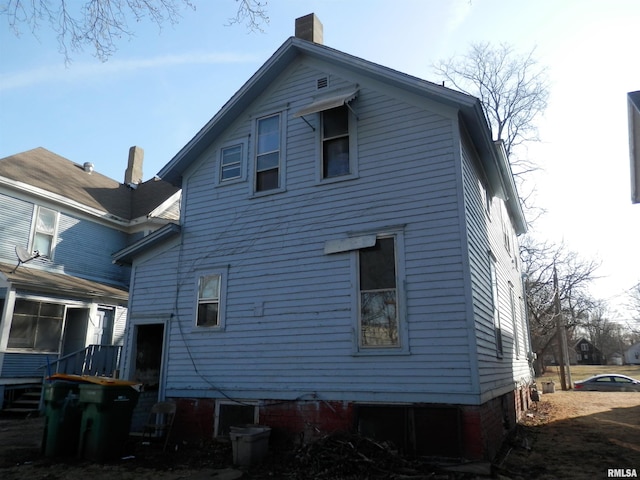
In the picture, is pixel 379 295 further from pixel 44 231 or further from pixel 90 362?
pixel 44 231

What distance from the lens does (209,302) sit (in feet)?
32.6

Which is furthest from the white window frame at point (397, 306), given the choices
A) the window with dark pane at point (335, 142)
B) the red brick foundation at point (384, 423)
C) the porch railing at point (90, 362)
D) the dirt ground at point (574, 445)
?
the porch railing at point (90, 362)

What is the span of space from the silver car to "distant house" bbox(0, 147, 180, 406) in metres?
25.8

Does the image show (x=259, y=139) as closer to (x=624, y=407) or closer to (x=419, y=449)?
(x=419, y=449)

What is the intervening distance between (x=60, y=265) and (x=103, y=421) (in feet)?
38.2

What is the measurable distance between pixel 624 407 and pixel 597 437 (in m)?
8.25

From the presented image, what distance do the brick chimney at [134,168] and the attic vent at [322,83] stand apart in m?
17.8

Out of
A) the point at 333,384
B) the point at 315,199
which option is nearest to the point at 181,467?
the point at 333,384

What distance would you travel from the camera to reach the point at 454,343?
7320mm

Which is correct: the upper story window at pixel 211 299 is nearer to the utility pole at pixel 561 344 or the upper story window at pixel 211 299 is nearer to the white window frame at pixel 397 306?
the white window frame at pixel 397 306

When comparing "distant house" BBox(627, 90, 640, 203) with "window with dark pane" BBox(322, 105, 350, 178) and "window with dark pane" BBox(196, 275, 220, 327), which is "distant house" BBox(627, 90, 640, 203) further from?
"window with dark pane" BBox(196, 275, 220, 327)

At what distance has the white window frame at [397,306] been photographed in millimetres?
7730

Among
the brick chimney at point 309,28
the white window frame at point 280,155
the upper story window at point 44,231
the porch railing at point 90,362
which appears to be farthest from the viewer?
the upper story window at point 44,231

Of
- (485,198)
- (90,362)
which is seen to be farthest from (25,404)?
(485,198)
